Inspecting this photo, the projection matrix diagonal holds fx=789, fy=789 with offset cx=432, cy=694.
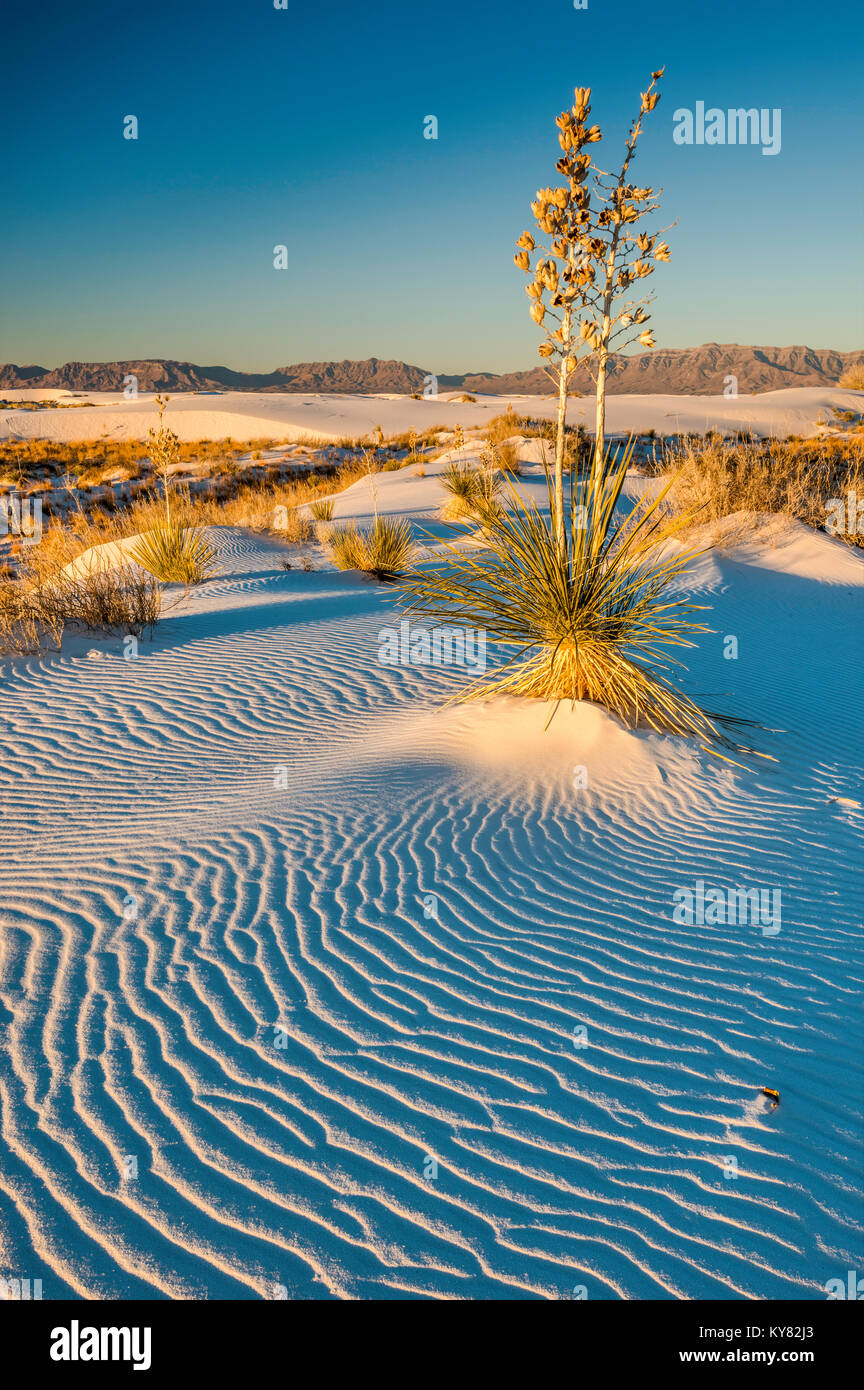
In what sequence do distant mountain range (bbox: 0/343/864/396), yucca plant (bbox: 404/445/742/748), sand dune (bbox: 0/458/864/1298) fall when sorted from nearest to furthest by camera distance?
1. sand dune (bbox: 0/458/864/1298)
2. yucca plant (bbox: 404/445/742/748)
3. distant mountain range (bbox: 0/343/864/396)

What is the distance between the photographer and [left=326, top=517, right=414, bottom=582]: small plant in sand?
11695mm

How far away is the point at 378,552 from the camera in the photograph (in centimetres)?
1178

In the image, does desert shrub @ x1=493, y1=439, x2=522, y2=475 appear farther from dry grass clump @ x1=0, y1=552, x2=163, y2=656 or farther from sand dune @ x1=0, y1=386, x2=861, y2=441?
sand dune @ x1=0, y1=386, x2=861, y2=441

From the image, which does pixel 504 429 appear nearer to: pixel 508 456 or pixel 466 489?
pixel 508 456

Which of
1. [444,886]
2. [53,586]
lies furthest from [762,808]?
[53,586]

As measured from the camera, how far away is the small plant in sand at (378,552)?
11.7 m

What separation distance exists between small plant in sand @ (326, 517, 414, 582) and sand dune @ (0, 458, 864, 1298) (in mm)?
5759

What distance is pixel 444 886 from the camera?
156 inches

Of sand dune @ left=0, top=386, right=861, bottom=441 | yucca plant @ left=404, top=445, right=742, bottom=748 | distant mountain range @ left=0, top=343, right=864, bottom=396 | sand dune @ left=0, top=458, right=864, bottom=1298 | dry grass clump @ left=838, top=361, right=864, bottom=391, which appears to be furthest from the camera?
distant mountain range @ left=0, top=343, right=864, bottom=396

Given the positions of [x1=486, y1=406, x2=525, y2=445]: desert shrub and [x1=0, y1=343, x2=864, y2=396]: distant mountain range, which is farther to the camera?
[x1=0, y1=343, x2=864, y2=396]: distant mountain range

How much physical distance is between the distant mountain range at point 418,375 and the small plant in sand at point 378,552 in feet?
311

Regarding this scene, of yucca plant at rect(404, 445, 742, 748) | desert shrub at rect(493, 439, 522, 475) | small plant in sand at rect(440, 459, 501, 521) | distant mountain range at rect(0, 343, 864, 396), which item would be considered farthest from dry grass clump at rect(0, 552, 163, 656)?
distant mountain range at rect(0, 343, 864, 396)
